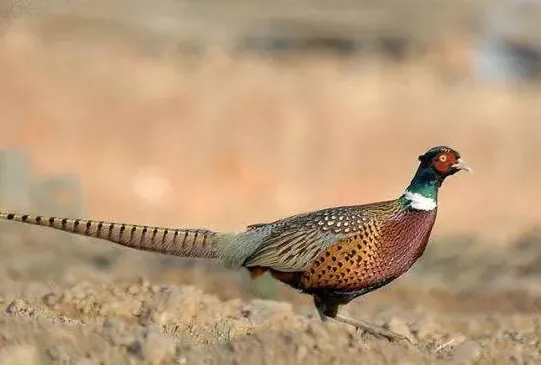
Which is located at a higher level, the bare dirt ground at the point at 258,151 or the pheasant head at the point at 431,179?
the bare dirt ground at the point at 258,151

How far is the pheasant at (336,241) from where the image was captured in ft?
20.1

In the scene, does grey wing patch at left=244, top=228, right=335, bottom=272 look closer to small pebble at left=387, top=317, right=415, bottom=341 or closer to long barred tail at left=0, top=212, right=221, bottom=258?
long barred tail at left=0, top=212, right=221, bottom=258

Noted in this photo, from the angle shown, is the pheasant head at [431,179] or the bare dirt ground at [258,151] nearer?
the pheasant head at [431,179]

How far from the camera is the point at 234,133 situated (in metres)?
27.3

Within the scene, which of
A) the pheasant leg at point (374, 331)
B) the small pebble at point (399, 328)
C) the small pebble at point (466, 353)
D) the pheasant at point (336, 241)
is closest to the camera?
the small pebble at point (466, 353)

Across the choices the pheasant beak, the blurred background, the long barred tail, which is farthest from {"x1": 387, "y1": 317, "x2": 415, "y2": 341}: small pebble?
the blurred background

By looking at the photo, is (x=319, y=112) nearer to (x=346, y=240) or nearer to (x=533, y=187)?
(x=533, y=187)

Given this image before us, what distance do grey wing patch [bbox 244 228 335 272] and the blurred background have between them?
9.29 metres

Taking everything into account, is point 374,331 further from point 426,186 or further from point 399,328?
point 399,328

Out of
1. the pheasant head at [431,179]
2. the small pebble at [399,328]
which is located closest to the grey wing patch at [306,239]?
the pheasant head at [431,179]

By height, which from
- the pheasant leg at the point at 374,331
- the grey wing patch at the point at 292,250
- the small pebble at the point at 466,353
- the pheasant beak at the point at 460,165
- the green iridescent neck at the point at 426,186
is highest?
the pheasant beak at the point at 460,165

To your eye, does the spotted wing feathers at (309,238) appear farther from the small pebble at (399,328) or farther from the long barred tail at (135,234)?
the small pebble at (399,328)

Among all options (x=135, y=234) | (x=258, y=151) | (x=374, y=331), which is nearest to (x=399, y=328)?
(x=374, y=331)

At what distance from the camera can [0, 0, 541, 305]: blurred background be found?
18.7 metres
